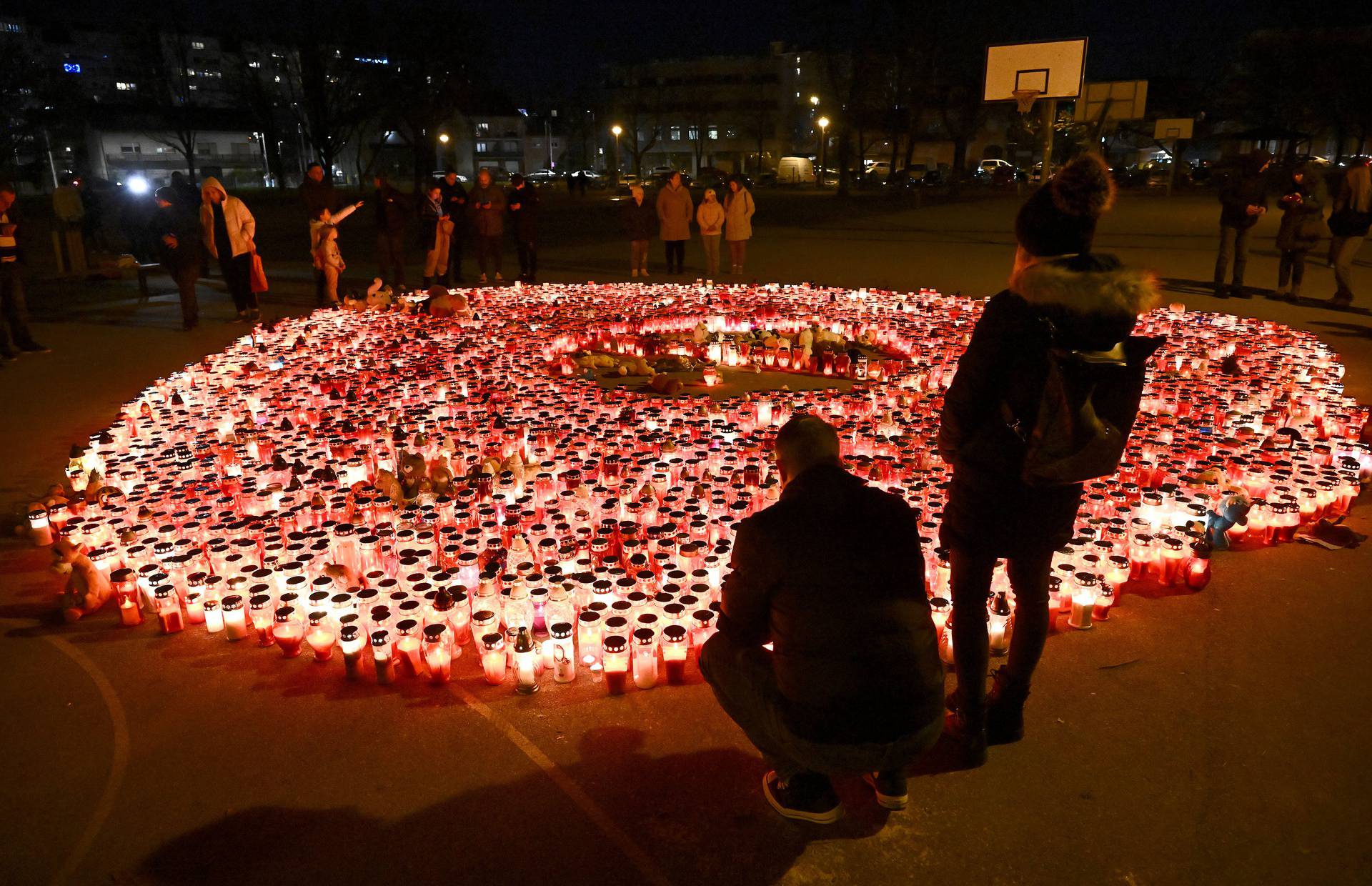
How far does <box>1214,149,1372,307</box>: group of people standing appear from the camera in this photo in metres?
10.2

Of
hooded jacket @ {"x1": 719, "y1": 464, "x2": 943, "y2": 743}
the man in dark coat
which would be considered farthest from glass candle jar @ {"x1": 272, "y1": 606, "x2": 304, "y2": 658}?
the man in dark coat

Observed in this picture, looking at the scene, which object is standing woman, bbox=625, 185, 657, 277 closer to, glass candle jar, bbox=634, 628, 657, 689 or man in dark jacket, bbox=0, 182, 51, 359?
man in dark jacket, bbox=0, 182, 51, 359

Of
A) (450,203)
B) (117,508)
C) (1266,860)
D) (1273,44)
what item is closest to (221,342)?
(450,203)

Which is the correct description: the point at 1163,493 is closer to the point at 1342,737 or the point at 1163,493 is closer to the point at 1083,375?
the point at 1342,737

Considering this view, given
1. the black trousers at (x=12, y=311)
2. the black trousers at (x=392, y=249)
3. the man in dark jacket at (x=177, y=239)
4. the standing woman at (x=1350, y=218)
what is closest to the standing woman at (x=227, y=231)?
the man in dark jacket at (x=177, y=239)

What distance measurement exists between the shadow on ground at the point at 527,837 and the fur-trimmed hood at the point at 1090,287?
5.50ft

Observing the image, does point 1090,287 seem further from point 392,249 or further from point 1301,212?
point 392,249

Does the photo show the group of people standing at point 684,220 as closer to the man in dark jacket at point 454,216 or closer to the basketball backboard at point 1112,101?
the man in dark jacket at point 454,216

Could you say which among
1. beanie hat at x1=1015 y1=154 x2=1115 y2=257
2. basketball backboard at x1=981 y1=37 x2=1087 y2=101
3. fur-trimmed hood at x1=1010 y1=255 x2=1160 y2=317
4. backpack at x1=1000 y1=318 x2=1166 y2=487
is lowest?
backpack at x1=1000 y1=318 x2=1166 y2=487

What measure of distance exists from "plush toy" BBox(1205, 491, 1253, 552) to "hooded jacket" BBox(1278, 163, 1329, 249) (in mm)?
7913

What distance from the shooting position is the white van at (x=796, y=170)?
199 feet

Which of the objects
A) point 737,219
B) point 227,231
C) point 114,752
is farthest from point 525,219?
point 114,752

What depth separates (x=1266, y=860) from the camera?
2.52 meters

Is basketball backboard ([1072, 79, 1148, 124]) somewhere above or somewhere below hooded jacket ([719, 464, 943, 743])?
above
